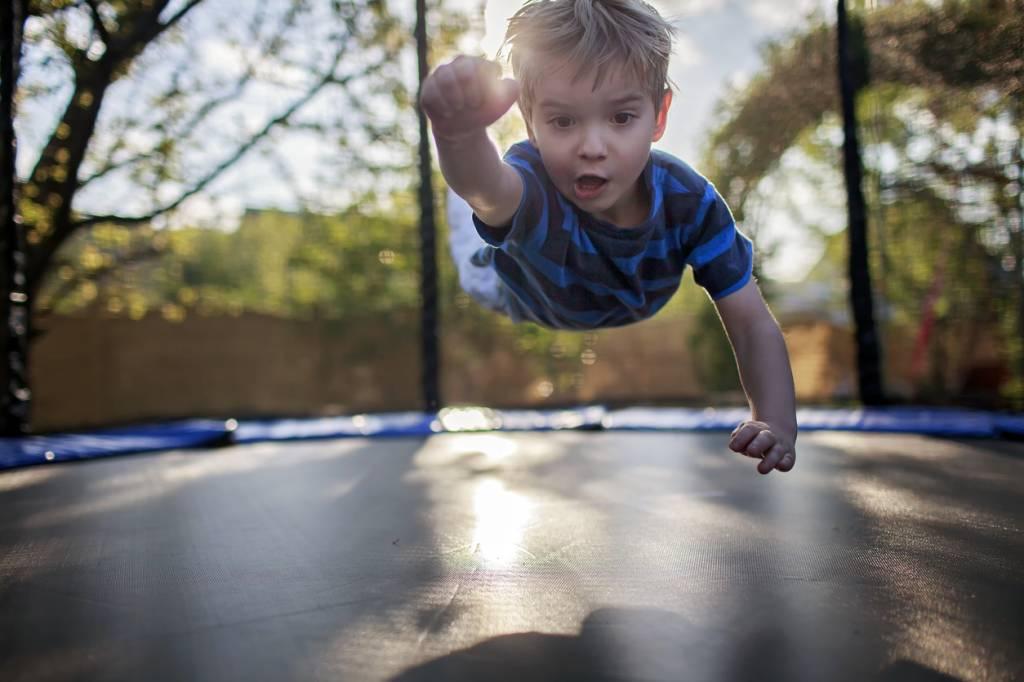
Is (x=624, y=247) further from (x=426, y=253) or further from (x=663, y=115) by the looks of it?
(x=426, y=253)

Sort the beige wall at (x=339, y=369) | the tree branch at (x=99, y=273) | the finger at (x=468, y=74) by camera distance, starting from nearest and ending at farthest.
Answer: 1. the finger at (x=468, y=74)
2. the tree branch at (x=99, y=273)
3. the beige wall at (x=339, y=369)

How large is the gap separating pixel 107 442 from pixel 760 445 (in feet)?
5.94

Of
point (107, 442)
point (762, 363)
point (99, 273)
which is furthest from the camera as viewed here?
point (99, 273)

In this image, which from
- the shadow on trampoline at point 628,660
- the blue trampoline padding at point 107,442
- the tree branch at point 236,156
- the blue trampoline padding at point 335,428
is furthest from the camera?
the tree branch at point 236,156

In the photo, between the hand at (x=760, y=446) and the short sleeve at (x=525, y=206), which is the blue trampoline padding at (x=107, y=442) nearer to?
the short sleeve at (x=525, y=206)

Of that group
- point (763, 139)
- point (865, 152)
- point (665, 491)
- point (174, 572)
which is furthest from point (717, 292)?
point (763, 139)

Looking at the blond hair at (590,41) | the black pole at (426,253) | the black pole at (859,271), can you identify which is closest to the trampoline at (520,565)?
the blond hair at (590,41)

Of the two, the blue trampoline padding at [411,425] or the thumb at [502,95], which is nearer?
the thumb at [502,95]

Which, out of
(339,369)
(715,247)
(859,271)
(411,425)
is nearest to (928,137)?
(859,271)

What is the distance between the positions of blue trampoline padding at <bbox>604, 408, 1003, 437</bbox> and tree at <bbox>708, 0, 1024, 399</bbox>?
0.82m

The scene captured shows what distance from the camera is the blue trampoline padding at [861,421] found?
197 centimetres

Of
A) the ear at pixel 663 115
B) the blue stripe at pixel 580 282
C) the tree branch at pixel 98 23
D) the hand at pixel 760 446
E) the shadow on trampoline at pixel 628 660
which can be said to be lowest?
the shadow on trampoline at pixel 628 660

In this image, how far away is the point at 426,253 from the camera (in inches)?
113

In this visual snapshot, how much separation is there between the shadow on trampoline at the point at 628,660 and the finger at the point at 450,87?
18.3 inches
